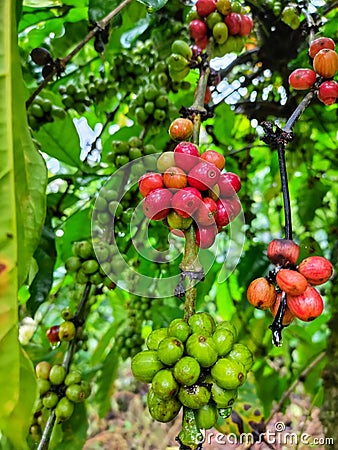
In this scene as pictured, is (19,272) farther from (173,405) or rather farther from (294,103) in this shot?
(294,103)

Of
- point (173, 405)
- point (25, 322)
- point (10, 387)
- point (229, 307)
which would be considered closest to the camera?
point (10, 387)

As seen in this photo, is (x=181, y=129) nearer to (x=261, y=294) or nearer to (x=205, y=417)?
(x=261, y=294)

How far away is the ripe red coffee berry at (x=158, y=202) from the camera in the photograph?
58 cm

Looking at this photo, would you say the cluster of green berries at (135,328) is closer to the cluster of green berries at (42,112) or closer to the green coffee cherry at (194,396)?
the cluster of green berries at (42,112)

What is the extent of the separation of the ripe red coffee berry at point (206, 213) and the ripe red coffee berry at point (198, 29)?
41cm

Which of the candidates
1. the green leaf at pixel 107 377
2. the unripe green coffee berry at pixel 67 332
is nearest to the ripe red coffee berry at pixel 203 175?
the unripe green coffee berry at pixel 67 332

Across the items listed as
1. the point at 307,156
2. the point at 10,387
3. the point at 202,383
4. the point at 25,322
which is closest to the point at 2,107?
the point at 10,387

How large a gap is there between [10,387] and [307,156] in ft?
4.32

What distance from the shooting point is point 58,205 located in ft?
4.27

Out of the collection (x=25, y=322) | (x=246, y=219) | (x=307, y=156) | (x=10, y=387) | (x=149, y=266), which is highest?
(x=307, y=156)

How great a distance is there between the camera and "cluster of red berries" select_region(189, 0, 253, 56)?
0.86 m

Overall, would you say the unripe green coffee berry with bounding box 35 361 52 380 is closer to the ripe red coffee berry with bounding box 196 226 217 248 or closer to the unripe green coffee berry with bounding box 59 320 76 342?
the unripe green coffee berry with bounding box 59 320 76 342

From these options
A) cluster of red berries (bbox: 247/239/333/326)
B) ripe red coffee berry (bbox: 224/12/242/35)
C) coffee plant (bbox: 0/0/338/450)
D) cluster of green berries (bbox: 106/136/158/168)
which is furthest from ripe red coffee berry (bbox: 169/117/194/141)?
cluster of green berries (bbox: 106/136/158/168)

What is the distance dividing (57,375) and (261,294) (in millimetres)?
500
